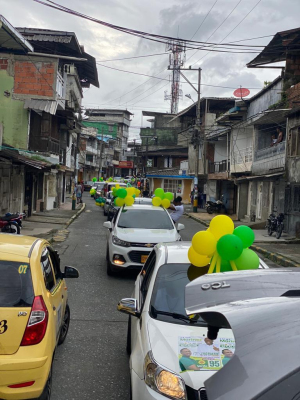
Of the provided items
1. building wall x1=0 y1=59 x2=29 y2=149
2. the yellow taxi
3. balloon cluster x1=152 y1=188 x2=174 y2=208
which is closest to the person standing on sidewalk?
balloon cluster x1=152 y1=188 x2=174 y2=208

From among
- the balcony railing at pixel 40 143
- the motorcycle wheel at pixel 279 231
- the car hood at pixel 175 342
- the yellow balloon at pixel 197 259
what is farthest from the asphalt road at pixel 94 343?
the balcony railing at pixel 40 143

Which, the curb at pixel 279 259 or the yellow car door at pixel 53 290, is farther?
the curb at pixel 279 259

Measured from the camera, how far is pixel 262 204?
Answer: 25.1m

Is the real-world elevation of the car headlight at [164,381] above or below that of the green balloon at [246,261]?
below

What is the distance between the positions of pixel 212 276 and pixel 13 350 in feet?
6.86

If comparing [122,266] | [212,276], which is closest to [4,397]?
[212,276]

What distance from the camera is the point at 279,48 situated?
19.7m

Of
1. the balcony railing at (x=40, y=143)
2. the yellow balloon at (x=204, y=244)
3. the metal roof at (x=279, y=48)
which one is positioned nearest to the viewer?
the yellow balloon at (x=204, y=244)

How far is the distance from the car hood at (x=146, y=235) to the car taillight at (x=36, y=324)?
593 centimetres

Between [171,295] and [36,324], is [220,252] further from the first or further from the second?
[36,324]

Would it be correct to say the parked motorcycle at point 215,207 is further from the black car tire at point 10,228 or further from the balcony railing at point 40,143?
the black car tire at point 10,228

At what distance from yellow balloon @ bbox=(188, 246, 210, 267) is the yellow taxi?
1.58m

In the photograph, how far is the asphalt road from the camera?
15.5 feet

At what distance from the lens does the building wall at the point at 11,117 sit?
76.8 feet
